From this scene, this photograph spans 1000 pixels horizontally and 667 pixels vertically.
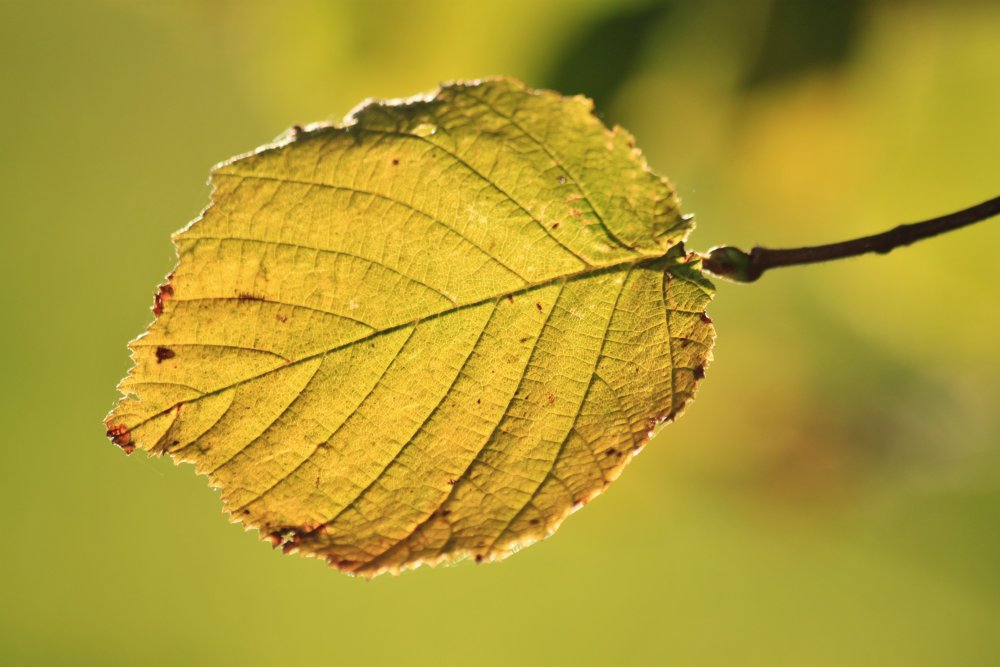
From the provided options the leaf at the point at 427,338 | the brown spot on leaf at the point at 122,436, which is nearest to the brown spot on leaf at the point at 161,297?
the leaf at the point at 427,338

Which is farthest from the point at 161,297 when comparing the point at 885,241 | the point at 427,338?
the point at 885,241

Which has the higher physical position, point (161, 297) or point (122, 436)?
point (161, 297)

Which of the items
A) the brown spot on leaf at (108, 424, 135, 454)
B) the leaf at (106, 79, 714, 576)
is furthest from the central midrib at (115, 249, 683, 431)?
the brown spot on leaf at (108, 424, 135, 454)

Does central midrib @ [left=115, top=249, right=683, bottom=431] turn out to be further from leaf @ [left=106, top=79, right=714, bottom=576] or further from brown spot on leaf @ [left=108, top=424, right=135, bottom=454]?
brown spot on leaf @ [left=108, top=424, right=135, bottom=454]

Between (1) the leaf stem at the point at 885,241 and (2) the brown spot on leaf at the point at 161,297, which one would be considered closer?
(1) the leaf stem at the point at 885,241

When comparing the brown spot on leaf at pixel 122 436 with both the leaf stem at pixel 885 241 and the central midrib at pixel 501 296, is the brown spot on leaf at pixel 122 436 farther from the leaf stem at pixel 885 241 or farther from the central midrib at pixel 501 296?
the leaf stem at pixel 885 241

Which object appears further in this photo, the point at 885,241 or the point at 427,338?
the point at 427,338

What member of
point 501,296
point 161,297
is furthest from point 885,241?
point 161,297

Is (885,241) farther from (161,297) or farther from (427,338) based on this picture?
(161,297)

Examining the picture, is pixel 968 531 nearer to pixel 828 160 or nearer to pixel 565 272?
pixel 828 160
